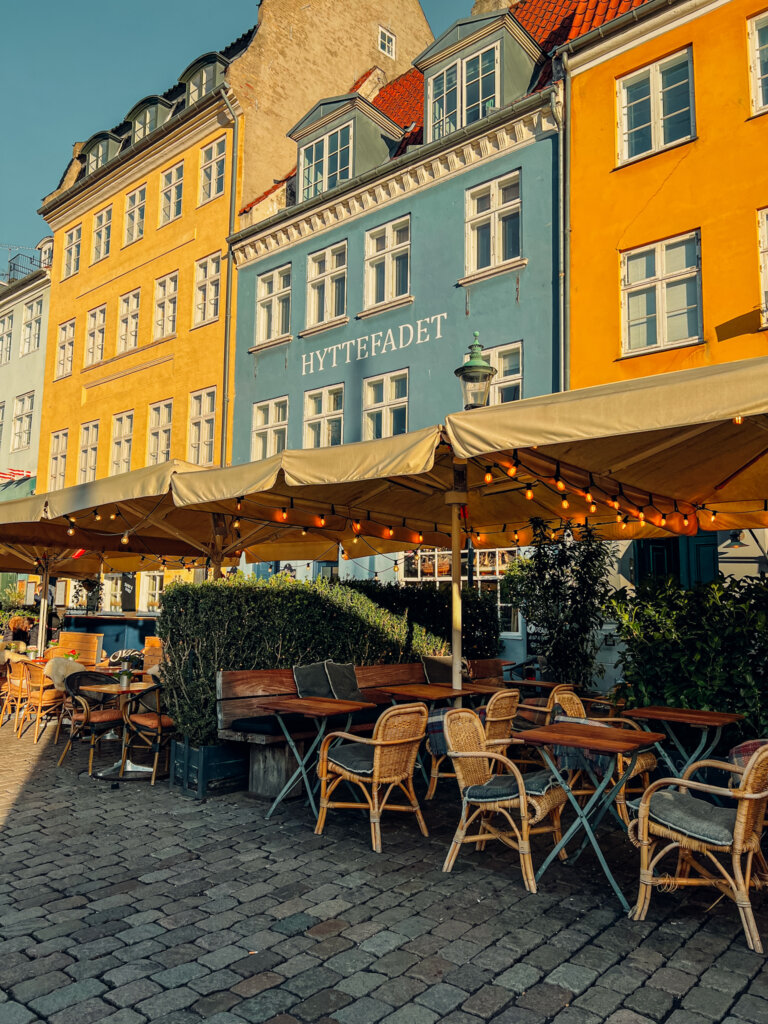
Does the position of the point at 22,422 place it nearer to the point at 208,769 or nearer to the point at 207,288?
the point at 207,288

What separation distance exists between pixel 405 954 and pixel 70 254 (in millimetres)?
27069

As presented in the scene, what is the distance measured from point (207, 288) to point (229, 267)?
123cm

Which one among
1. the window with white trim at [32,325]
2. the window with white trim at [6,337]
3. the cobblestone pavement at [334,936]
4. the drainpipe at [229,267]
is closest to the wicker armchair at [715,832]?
the cobblestone pavement at [334,936]

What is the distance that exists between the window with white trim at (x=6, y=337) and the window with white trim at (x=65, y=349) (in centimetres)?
479

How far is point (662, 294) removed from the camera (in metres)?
12.1

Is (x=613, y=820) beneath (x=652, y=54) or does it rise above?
beneath

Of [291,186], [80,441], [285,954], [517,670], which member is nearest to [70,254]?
[80,441]

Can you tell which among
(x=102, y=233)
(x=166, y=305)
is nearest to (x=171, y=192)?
(x=166, y=305)

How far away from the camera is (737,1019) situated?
3131 millimetres

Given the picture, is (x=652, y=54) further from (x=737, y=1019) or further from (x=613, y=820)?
(x=737, y=1019)

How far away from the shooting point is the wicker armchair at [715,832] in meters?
3.86

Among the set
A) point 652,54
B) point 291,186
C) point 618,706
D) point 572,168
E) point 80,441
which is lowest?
point 618,706

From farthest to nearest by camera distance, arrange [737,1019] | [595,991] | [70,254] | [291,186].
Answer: [70,254], [291,186], [595,991], [737,1019]

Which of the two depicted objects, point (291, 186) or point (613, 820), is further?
point (291, 186)
